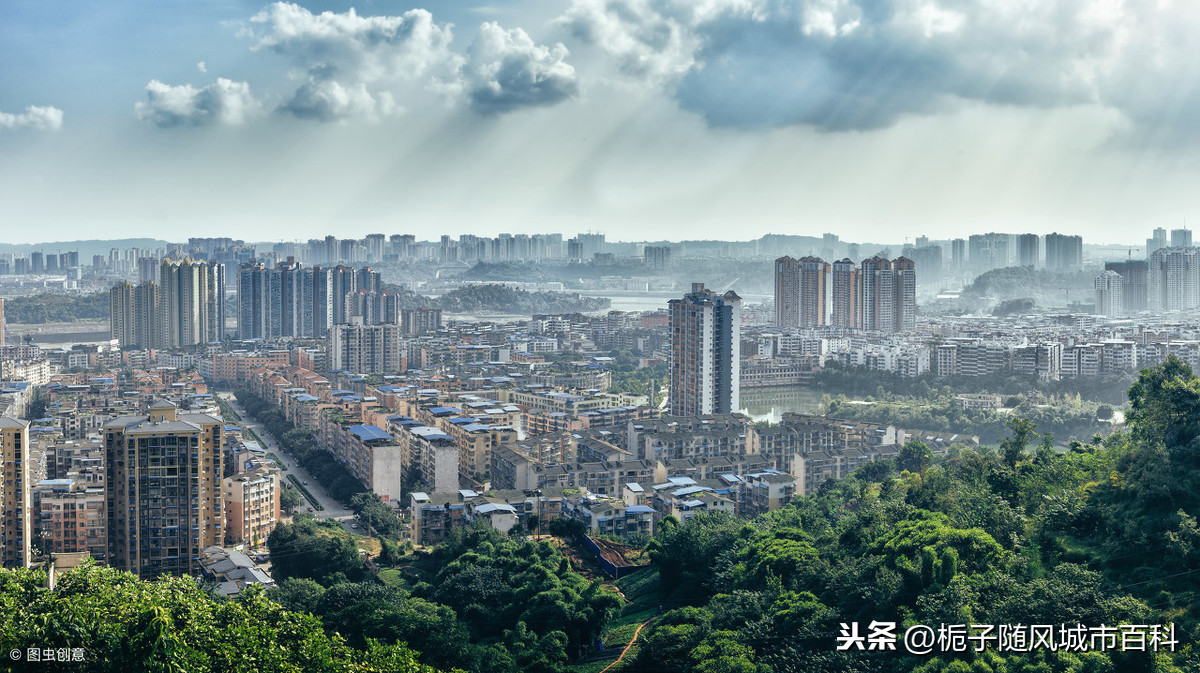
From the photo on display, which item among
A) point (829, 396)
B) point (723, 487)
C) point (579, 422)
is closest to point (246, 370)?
point (579, 422)

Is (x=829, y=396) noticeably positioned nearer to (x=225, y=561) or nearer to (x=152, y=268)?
(x=225, y=561)

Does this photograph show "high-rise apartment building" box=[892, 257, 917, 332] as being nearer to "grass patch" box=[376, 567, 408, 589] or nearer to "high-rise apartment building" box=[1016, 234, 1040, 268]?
"high-rise apartment building" box=[1016, 234, 1040, 268]

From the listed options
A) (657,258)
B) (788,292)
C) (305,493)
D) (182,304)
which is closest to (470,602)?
(305,493)

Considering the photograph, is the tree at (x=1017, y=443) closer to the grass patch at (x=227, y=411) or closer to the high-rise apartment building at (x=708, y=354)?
the high-rise apartment building at (x=708, y=354)

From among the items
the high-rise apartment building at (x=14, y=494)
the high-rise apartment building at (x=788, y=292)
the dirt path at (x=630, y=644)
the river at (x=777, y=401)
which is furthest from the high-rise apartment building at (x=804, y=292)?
the high-rise apartment building at (x=14, y=494)

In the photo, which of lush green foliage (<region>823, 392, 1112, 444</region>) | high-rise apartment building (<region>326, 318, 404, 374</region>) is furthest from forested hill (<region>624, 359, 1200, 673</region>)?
high-rise apartment building (<region>326, 318, 404, 374</region>)
